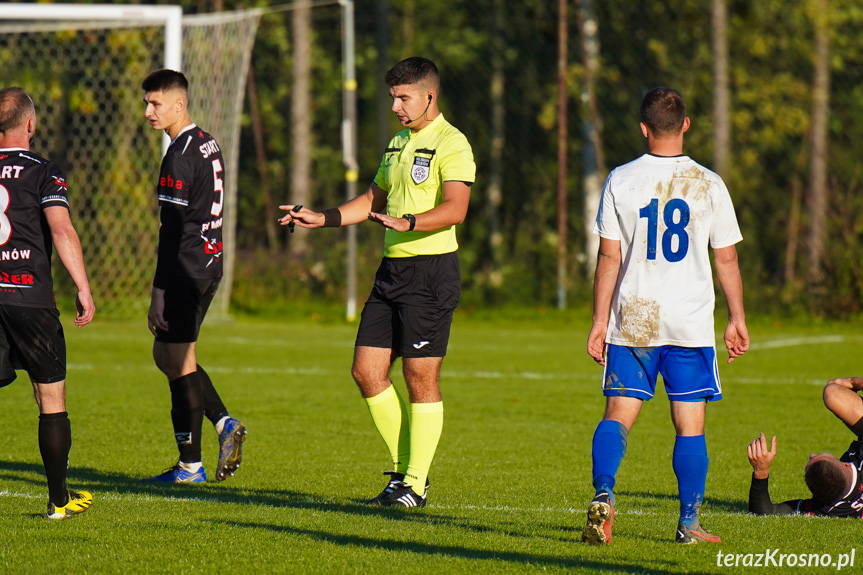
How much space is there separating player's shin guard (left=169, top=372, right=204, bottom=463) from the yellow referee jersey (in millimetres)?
1583

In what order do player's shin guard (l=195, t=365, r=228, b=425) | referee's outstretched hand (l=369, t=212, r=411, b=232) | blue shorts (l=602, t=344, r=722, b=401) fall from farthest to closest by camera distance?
1. player's shin guard (l=195, t=365, r=228, b=425)
2. referee's outstretched hand (l=369, t=212, r=411, b=232)
3. blue shorts (l=602, t=344, r=722, b=401)

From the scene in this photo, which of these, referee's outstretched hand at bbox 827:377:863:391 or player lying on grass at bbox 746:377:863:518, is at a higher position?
referee's outstretched hand at bbox 827:377:863:391

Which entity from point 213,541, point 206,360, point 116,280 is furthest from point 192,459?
point 116,280

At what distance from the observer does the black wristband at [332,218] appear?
5.67m

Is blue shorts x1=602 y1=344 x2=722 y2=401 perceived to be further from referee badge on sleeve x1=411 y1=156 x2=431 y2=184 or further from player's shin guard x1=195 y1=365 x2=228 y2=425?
player's shin guard x1=195 y1=365 x2=228 y2=425

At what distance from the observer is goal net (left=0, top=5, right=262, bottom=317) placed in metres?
15.7

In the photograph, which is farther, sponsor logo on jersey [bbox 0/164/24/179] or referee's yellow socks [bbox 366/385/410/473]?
referee's yellow socks [bbox 366/385/410/473]

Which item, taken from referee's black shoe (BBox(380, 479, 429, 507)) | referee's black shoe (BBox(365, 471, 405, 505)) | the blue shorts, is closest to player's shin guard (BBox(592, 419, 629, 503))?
the blue shorts

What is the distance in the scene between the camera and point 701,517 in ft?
17.6

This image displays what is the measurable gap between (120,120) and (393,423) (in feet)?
44.8

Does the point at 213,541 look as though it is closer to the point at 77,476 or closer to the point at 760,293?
the point at 77,476

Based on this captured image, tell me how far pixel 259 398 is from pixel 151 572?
5.60 m

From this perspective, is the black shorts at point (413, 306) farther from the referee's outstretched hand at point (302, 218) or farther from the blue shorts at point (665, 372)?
the blue shorts at point (665, 372)

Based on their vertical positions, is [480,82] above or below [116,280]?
above
